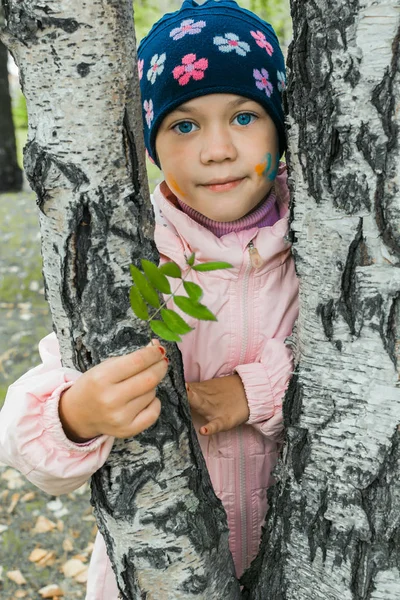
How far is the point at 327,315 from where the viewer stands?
136 cm

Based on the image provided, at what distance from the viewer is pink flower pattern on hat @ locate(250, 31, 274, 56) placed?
1.80 metres

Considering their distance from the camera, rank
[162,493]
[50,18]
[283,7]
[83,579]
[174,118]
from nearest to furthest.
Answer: [50,18] < [162,493] < [174,118] < [83,579] < [283,7]

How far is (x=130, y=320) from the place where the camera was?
1354 millimetres

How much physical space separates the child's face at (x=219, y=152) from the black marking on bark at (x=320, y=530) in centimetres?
79

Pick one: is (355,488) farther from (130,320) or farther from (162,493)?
(130,320)

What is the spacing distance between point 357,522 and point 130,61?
1.06 meters

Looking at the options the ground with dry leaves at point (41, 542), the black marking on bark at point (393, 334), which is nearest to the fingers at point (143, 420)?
the black marking on bark at point (393, 334)

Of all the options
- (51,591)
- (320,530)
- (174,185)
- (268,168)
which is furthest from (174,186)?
(51,591)

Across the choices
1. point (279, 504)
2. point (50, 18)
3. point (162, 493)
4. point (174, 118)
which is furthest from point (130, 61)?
point (279, 504)

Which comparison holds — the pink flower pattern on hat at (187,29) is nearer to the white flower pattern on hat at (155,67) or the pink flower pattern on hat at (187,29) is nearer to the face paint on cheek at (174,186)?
the white flower pattern on hat at (155,67)

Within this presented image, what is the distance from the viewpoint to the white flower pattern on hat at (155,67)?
1.76 meters

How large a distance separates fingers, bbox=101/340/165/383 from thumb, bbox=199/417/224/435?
1.59ft

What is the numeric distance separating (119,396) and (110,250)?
0.30m

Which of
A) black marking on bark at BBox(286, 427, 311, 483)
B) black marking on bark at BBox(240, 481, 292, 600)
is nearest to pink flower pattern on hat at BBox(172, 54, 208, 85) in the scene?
black marking on bark at BBox(286, 427, 311, 483)
